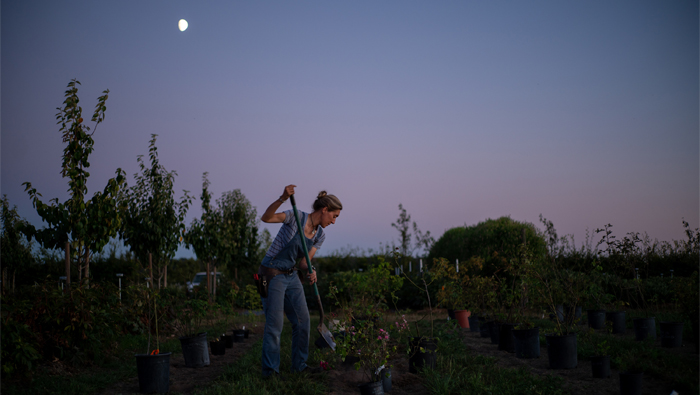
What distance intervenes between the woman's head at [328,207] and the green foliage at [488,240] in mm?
6933

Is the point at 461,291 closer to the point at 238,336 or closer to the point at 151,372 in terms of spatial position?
the point at 238,336

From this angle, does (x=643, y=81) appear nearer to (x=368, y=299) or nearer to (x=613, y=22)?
(x=613, y=22)

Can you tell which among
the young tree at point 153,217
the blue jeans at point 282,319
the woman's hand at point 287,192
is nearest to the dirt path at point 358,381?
the blue jeans at point 282,319

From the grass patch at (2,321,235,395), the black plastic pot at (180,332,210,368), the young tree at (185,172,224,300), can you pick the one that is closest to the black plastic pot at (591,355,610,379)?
the black plastic pot at (180,332,210,368)

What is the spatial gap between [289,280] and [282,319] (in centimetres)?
35

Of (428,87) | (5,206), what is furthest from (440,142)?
(5,206)

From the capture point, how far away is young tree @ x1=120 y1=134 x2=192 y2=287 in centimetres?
875

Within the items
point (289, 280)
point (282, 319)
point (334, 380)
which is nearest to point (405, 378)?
point (334, 380)

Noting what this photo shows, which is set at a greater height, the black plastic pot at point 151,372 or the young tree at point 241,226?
the young tree at point 241,226

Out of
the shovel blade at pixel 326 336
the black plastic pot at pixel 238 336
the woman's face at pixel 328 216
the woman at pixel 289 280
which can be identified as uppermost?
the woman's face at pixel 328 216

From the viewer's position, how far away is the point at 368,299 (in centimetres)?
709

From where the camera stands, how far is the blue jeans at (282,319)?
3.90 metres

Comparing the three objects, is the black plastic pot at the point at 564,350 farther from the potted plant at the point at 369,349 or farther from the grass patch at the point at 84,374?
the grass patch at the point at 84,374

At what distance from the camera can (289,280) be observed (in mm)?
4055
